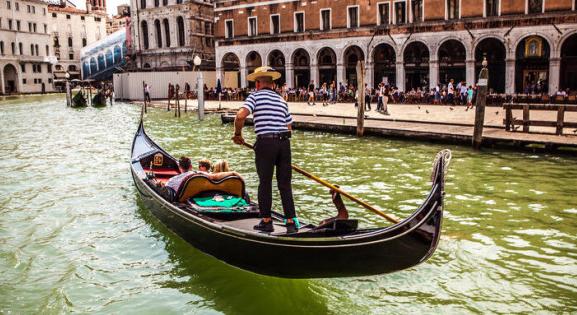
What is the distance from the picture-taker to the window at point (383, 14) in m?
25.9

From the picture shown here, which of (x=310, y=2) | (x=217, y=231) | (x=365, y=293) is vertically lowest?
(x=365, y=293)

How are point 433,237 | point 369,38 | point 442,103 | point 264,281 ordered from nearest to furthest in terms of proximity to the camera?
point 433,237, point 264,281, point 442,103, point 369,38

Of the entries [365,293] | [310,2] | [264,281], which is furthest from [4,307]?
[310,2]

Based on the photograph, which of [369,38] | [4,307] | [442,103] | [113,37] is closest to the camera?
[4,307]

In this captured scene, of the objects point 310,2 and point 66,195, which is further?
point 310,2

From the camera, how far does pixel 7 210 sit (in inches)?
309

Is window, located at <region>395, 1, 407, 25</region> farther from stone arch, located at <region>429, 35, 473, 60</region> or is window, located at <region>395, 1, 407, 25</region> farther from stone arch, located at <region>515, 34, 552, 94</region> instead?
stone arch, located at <region>515, 34, 552, 94</region>

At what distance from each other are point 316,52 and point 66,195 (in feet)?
70.3

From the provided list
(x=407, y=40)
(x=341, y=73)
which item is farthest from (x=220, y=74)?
(x=407, y=40)

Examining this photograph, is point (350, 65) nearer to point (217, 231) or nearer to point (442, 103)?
point (442, 103)

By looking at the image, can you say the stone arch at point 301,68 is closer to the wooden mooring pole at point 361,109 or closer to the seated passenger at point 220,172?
the wooden mooring pole at point 361,109

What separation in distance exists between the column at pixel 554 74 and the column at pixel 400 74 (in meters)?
6.57

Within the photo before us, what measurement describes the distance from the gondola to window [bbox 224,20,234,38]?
27792mm

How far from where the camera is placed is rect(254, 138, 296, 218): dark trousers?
446cm
